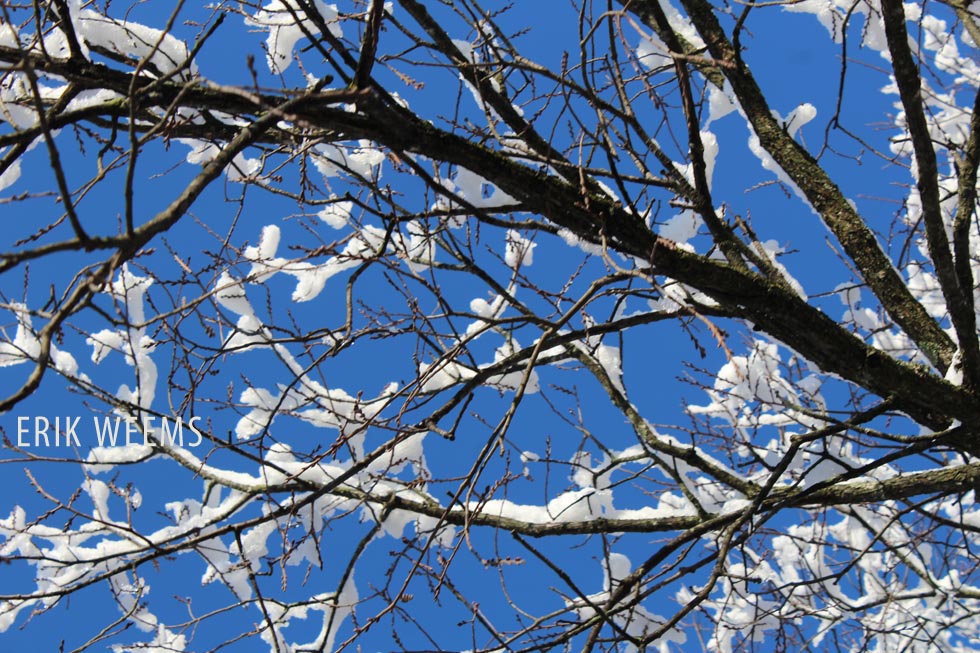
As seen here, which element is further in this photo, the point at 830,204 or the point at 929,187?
the point at 830,204

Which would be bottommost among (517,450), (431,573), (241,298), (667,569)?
(667,569)

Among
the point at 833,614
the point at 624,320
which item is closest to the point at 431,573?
the point at 624,320

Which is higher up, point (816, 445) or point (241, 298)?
point (241, 298)

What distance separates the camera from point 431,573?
2.63m

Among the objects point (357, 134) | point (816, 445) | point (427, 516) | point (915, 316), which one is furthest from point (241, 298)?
point (816, 445)

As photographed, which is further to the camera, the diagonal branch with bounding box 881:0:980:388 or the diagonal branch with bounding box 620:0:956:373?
the diagonal branch with bounding box 620:0:956:373

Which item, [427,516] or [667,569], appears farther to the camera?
[427,516]

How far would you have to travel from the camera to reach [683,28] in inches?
131

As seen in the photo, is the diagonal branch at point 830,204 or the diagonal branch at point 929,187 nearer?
the diagonal branch at point 929,187

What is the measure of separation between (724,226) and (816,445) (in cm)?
220

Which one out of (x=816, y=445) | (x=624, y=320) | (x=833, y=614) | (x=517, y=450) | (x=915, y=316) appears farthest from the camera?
(x=816, y=445)

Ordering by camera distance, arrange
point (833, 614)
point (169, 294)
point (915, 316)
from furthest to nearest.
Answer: point (833, 614) → point (915, 316) → point (169, 294)

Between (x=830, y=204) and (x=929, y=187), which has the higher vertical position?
(x=830, y=204)

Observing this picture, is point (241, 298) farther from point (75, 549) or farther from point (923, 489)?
point (923, 489)
